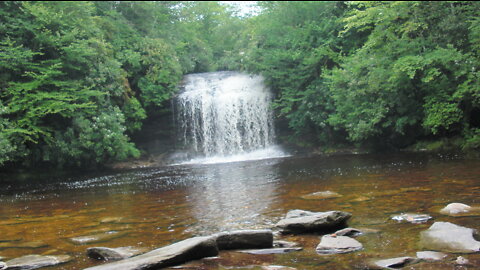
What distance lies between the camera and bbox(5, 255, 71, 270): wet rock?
4.26 meters

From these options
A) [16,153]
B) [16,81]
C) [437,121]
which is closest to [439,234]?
[437,121]

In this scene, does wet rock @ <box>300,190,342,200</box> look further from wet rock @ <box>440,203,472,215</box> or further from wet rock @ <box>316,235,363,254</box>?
wet rock @ <box>316,235,363,254</box>

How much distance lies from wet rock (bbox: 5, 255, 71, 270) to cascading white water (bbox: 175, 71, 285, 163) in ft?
51.6

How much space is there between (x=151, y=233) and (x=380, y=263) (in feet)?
10.6

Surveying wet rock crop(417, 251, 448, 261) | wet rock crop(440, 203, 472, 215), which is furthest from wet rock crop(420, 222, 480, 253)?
wet rock crop(440, 203, 472, 215)

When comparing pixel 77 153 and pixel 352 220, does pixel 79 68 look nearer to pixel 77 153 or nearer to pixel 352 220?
pixel 77 153

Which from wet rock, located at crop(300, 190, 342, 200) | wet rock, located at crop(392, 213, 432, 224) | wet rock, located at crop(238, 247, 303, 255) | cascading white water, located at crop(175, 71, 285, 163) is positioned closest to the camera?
wet rock, located at crop(238, 247, 303, 255)

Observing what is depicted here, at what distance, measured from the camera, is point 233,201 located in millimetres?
8008

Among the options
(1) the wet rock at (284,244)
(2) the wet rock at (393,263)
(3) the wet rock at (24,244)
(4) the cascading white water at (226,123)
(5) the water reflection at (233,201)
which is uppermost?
(4) the cascading white water at (226,123)

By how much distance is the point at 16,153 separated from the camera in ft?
45.9

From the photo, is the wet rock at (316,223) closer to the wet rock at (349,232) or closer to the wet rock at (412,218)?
the wet rock at (349,232)

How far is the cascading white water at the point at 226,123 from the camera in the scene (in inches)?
829

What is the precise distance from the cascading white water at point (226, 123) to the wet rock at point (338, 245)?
52.2 feet

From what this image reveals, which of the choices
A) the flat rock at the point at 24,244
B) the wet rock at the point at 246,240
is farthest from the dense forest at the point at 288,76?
the wet rock at the point at 246,240
